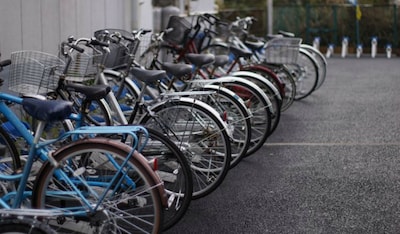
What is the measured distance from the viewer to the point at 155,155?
183 inches

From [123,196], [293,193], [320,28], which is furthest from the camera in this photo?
[320,28]

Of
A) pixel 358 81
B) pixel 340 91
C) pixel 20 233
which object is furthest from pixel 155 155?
pixel 358 81

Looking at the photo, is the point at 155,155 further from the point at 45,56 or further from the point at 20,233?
the point at 20,233

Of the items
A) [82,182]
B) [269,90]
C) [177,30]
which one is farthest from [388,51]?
[82,182]

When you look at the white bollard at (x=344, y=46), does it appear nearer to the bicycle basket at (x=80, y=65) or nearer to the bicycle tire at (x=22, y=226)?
the bicycle basket at (x=80, y=65)

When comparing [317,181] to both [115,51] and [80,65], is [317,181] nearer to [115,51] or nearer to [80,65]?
[115,51]

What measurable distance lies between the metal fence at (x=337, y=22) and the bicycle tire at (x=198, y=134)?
13.9m

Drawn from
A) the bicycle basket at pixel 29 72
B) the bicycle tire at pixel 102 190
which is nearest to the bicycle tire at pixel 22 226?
the bicycle tire at pixel 102 190

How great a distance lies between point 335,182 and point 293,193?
19.6 inches

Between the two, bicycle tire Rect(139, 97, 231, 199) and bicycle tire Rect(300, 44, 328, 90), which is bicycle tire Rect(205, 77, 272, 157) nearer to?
bicycle tire Rect(139, 97, 231, 199)

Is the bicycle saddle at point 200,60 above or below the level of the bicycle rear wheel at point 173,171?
above

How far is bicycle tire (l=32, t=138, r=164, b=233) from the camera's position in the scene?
3570 mm

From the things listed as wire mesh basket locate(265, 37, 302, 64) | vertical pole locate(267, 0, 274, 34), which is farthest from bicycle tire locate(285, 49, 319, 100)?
vertical pole locate(267, 0, 274, 34)

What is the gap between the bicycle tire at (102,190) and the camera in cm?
357
